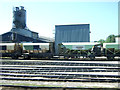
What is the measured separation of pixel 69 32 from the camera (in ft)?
99.5

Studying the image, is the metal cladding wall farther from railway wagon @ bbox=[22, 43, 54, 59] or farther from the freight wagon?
the freight wagon

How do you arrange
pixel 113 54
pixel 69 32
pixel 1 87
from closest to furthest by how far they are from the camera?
1. pixel 1 87
2. pixel 113 54
3. pixel 69 32

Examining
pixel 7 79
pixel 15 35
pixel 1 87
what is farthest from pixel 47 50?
pixel 15 35

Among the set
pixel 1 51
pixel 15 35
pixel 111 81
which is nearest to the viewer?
A: pixel 111 81

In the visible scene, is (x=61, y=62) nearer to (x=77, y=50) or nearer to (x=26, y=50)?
(x=77, y=50)

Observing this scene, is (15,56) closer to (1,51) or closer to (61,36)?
(1,51)

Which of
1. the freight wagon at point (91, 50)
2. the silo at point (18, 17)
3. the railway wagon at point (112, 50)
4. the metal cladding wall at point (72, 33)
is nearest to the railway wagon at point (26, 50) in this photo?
the freight wagon at point (91, 50)

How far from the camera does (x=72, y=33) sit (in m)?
30.1

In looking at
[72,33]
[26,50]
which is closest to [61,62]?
[26,50]

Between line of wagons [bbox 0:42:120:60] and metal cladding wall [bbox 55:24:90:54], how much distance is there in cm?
807

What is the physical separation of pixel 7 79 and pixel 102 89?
6797mm

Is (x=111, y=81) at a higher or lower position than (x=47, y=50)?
lower

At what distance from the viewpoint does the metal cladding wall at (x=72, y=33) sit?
29.1 m

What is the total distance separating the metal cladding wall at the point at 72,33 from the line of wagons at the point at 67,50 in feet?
26.5
